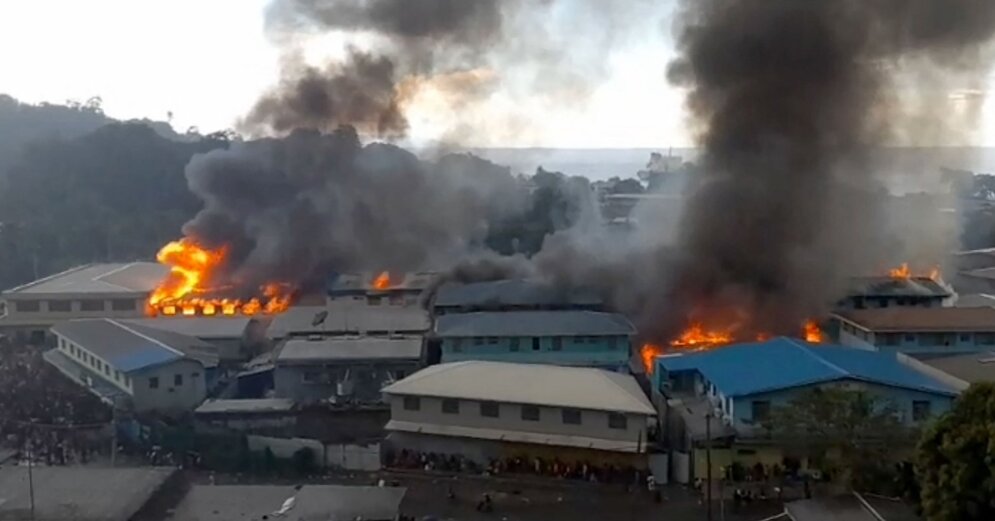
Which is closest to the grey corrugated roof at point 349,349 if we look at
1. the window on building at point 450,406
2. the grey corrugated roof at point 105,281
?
the window on building at point 450,406

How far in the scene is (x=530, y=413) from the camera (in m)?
19.0

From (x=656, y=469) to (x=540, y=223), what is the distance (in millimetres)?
27514

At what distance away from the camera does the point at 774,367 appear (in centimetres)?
1995

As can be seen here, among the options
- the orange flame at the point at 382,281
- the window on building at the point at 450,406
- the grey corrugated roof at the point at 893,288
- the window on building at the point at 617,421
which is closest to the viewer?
the window on building at the point at 617,421

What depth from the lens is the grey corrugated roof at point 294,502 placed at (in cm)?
1552

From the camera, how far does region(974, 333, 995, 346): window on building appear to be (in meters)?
24.0

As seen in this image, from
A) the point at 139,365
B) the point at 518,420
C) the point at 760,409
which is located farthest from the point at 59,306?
the point at 760,409

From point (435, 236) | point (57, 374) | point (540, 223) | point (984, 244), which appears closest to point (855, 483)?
point (57, 374)

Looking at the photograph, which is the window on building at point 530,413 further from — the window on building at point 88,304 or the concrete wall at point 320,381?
the window on building at point 88,304

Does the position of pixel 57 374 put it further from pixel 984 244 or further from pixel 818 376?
pixel 984 244

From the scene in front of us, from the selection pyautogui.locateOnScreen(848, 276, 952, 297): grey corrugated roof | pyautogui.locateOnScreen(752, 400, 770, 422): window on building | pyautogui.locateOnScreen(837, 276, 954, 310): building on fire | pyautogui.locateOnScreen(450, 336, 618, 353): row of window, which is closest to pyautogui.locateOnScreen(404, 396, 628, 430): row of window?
pyautogui.locateOnScreen(752, 400, 770, 422): window on building

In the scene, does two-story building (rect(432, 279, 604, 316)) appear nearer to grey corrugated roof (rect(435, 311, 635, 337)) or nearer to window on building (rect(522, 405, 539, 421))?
grey corrugated roof (rect(435, 311, 635, 337))

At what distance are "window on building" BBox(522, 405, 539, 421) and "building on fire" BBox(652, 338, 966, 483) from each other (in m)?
2.46

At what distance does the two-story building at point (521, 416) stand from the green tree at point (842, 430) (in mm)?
2408
